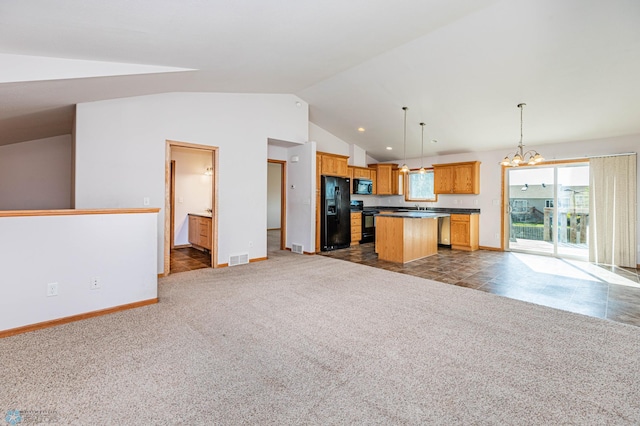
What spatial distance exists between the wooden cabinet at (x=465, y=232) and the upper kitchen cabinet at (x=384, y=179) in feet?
6.86

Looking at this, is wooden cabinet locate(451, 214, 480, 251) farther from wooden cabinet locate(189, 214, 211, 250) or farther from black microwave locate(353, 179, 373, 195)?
wooden cabinet locate(189, 214, 211, 250)

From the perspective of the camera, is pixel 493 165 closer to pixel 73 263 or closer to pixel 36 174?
pixel 73 263

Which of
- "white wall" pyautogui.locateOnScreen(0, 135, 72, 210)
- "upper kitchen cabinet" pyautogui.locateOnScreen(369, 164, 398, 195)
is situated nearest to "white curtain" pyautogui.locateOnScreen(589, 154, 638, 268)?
"upper kitchen cabinet" pyautogui.locateOnScreen(369, 164, 398, 195)

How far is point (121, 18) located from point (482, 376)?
3.91 m

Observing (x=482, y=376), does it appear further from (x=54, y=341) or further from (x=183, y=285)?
(x=183, y=285)

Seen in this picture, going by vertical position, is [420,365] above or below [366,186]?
below

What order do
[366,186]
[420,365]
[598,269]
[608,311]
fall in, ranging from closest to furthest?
1. [420,365]
2. [608,311]
3. [598,269]
4. [366,186]

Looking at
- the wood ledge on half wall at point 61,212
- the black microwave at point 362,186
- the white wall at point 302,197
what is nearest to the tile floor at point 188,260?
the wood ledge on half wall at point 61,212

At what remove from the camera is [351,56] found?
4090mm

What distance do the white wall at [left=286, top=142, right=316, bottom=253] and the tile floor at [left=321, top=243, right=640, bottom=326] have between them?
2.26ft

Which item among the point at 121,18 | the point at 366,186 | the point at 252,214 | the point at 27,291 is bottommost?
the point at 27,291

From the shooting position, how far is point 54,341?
2410mm

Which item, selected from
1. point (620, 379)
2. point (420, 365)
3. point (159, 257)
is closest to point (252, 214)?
point (159, 257)

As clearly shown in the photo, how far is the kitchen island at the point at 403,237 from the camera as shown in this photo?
5.54m
